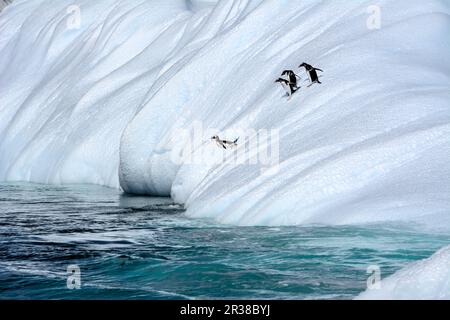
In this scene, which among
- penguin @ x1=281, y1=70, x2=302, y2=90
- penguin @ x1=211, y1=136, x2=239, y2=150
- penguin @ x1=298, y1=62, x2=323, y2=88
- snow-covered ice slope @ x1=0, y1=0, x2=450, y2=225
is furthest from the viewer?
penguin @ x1=211, y1=136, x2=239, y2=150

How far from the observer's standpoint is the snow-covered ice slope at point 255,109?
46.4ft

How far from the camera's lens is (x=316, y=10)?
20.2m

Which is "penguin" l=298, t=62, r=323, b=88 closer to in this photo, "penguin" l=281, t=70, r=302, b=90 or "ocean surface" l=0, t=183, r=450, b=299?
"penguin" l=281, t=70, r=302, b=90

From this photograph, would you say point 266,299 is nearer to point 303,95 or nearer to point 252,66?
point 303,95

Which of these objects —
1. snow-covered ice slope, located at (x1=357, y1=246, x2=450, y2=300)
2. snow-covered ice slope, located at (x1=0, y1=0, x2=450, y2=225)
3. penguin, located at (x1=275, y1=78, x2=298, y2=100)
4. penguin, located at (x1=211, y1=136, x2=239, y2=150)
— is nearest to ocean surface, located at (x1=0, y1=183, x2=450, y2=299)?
snow-covered ice slope, located at (x1=0, y1=0, x2=450, y2=225)

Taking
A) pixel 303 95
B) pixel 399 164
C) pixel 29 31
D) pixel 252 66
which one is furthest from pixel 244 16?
pixel 29 31

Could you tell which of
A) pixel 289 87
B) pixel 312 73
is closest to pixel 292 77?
pixel 289 87

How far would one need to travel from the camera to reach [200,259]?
1296cm

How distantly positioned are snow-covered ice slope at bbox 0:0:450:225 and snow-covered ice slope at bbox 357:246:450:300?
3798 mm

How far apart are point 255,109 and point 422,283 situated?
10125 mm

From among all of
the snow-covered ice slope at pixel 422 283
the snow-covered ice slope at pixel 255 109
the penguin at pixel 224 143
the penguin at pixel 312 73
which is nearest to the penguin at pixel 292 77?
the snow-covered ice slope at pixel 255 109

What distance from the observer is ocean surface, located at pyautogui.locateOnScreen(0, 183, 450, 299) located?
11266mm

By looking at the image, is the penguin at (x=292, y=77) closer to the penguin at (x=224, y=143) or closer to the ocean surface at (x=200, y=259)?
the penguin at (x=224, y=143)

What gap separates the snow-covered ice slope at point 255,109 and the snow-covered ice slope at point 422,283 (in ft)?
12.5
